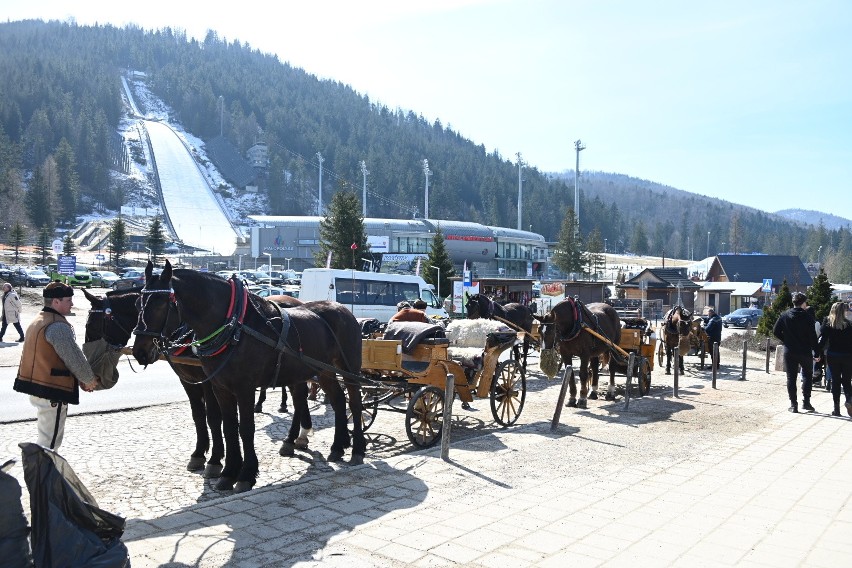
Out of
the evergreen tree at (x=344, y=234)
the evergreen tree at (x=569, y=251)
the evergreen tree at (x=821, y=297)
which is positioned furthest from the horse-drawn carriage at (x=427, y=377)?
the evergreen tree at (x=569, y=251)

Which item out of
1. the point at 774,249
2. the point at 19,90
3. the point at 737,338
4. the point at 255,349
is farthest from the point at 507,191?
the point at 255,349

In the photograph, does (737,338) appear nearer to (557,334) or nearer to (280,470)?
(557,334)

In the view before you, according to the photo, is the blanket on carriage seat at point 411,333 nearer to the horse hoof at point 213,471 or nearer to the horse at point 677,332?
the horse hoof at point 213,471

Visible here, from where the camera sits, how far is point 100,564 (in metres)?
3.99

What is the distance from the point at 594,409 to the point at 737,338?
20920 mm

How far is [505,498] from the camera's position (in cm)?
698

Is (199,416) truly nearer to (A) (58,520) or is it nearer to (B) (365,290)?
(A) (58,520)

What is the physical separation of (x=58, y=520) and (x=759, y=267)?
98.0m

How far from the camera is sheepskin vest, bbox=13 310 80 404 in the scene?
619 centimetres

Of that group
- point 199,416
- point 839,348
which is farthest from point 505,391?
point 839,348

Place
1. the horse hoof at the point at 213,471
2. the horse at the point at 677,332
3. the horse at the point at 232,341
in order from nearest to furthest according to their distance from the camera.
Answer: the horse at the point at 232,341
the horse hoof at the point at 213,471
the horse at the point at 677,332

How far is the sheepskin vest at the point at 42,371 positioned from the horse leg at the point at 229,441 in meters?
1.53

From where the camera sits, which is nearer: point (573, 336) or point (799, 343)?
point (799, 343)

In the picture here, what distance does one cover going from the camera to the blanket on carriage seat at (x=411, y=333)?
32.6 ft
